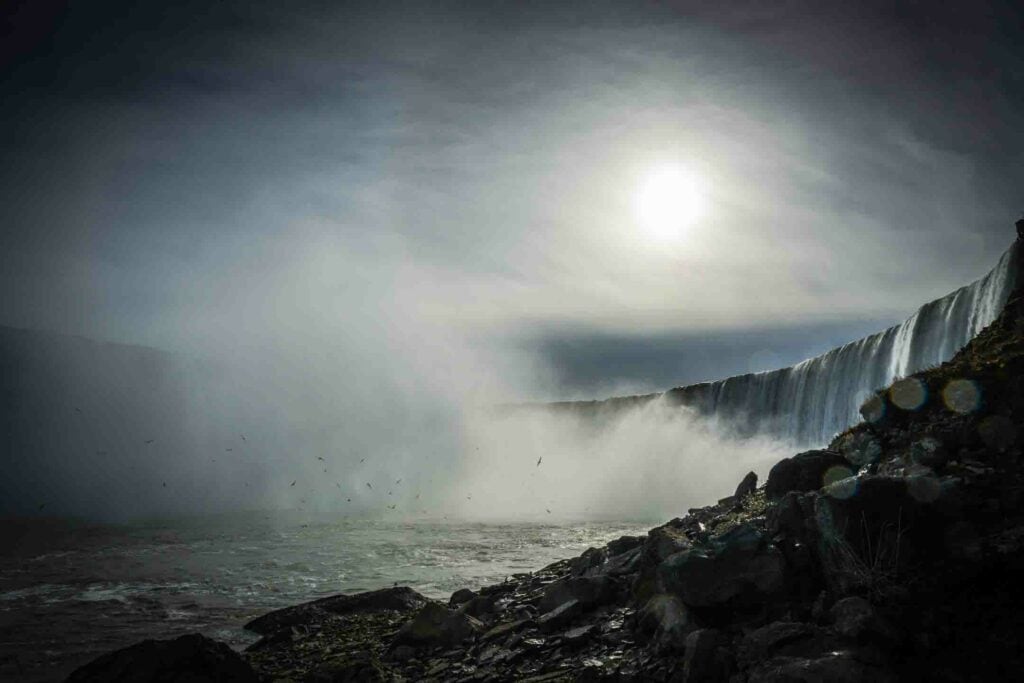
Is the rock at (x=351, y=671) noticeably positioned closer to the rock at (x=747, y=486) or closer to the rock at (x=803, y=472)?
the rock at (x=803, y=472)

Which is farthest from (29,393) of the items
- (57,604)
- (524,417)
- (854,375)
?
(854,375)

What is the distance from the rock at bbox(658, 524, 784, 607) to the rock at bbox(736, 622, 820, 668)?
62 cm

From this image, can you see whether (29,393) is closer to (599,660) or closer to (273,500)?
(273,500)

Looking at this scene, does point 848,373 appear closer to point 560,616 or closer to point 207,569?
point 560,616

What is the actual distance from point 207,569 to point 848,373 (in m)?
33.4

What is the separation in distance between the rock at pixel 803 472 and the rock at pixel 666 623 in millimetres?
3377

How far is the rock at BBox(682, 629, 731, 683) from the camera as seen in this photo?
5.30m

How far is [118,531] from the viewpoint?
30.0m

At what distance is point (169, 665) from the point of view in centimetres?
686

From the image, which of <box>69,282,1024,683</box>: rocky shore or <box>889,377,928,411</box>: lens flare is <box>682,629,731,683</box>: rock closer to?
Answer: <box>69,282,1024,683</box>: rocky shore

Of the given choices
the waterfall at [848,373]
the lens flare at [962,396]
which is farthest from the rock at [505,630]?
the waterfall at [848,373]

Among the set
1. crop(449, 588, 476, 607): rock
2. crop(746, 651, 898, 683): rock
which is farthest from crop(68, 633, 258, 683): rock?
crop(746, 651, 898, 683): rock

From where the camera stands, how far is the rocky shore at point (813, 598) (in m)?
5.02

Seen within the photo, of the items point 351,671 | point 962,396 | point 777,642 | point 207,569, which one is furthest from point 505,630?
point 207,569
